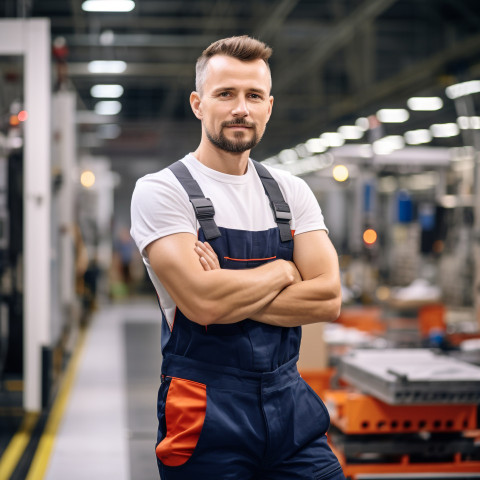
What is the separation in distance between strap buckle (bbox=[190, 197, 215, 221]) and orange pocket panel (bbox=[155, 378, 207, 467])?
19.5 inches

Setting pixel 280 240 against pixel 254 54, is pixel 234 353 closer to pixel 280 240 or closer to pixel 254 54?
pixel 280 240

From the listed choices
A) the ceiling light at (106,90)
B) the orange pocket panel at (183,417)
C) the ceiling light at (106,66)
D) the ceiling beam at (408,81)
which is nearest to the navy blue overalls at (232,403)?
the orange pocket panel at (183,417)

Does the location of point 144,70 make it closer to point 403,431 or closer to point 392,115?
point 392,115

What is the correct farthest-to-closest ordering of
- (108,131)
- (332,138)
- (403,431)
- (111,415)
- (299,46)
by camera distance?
(108,131) < (332,138) < (299,46) < (111,415) < (403,431)

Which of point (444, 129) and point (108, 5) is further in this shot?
point (444, 129)

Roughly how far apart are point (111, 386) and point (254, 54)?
5.97m

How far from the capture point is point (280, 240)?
7.48 feet

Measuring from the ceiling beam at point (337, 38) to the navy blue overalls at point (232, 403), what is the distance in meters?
6.91

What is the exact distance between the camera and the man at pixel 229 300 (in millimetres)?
2066

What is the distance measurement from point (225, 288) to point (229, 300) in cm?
4

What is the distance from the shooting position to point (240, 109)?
215 cm

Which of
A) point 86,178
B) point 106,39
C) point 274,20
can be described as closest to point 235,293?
point 274,20

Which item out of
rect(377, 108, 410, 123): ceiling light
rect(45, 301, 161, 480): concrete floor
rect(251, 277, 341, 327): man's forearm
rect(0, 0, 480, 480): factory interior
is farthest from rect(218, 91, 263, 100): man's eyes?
rect(377, 108, 410, 123): ceiling light

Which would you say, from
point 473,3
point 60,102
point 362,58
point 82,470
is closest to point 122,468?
point 82,470
